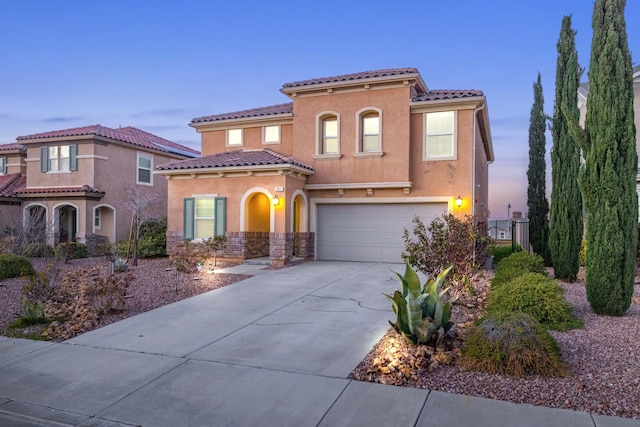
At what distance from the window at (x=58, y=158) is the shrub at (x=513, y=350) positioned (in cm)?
1984

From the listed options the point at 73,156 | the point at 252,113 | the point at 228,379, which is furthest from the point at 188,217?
the point at 228,379

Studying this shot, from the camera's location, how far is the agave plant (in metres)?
5.32

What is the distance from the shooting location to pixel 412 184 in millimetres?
14508

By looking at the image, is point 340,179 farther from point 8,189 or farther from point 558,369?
point 8,189

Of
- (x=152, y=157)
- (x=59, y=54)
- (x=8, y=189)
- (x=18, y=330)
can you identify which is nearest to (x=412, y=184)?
(x=18, y=330)

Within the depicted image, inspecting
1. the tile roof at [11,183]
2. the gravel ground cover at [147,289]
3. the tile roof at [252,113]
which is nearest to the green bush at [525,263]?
the gravel ground cover at [147,289]

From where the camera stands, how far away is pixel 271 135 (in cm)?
1662

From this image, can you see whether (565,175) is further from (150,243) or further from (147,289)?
(150,243)

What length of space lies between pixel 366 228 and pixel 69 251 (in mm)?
11268

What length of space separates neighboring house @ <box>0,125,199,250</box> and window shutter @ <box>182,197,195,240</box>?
6.28 meters

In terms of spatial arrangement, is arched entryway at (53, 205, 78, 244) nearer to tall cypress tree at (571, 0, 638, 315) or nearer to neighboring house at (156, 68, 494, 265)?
neighboring house at (156, 68, 494, 265)

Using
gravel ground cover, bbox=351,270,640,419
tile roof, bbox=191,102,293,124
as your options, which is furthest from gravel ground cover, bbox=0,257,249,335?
tile roof, bbox=191,102,293,124

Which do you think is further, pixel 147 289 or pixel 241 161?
pixel 241 161

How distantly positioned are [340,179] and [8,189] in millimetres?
17023
